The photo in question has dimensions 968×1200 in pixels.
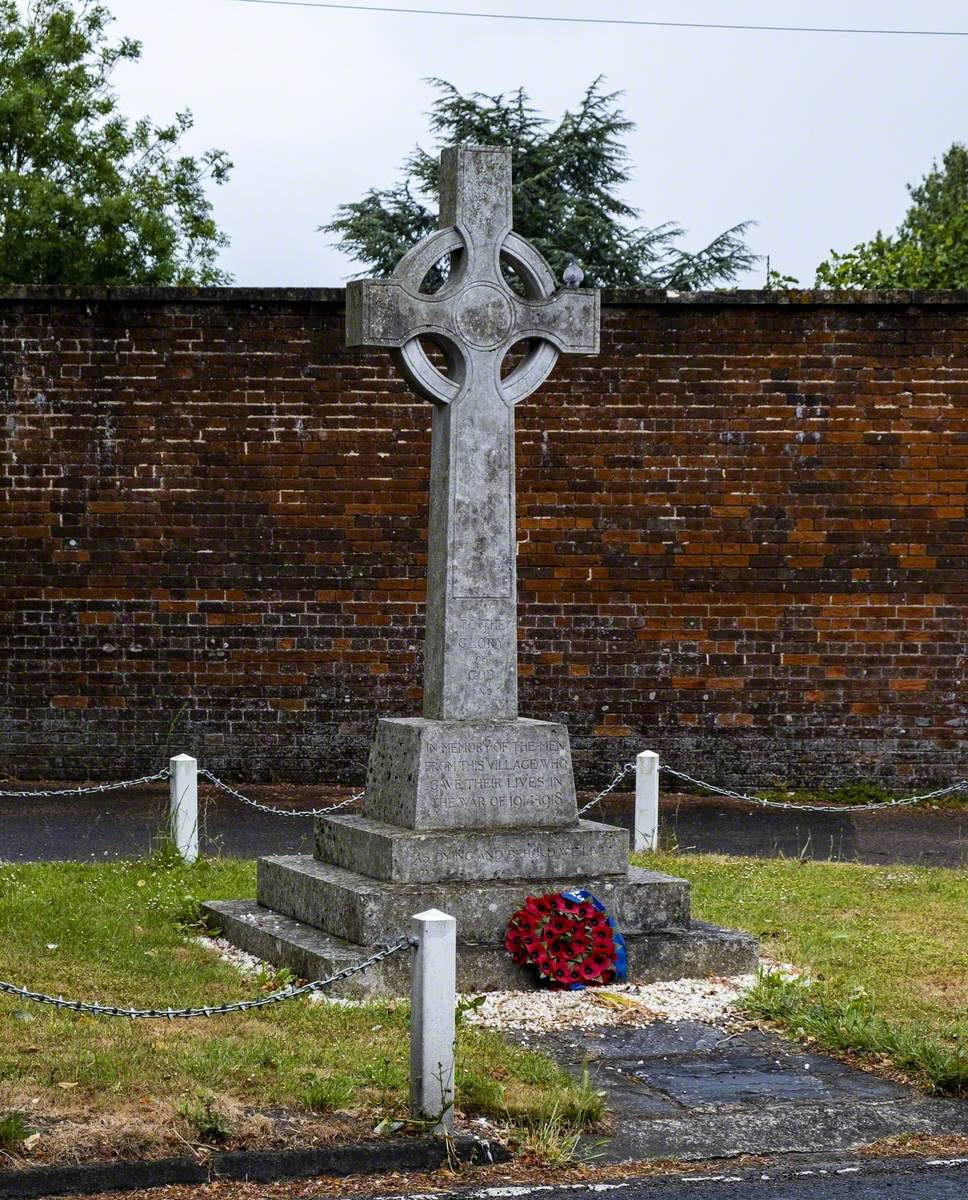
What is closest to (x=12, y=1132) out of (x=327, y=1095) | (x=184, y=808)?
(x=327, y=1095)

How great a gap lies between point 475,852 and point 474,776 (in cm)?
36

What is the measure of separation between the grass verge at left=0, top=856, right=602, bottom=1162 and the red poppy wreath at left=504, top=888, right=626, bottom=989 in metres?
0.68

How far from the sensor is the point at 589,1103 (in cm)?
605

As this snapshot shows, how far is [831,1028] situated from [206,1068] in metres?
2.50

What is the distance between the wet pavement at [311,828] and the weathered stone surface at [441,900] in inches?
114

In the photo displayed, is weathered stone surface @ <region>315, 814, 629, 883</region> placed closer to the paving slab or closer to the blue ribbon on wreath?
the blue ribbon on wreath

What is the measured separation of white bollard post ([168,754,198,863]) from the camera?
35.4 ft

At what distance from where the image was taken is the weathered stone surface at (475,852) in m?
7.99

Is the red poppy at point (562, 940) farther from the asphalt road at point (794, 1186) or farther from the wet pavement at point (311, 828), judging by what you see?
the wet pavement at point (311, 828)

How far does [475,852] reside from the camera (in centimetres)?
810

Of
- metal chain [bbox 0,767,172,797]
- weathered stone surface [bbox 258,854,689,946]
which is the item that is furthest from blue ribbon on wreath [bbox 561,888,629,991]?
metal chain [bbox 0,767,172,797]

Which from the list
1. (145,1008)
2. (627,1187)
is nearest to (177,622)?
(145,1008)

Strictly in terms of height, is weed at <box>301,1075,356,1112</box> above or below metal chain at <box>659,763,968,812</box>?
below

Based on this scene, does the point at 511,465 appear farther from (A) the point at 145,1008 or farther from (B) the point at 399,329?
(A) the point at 145,1008
